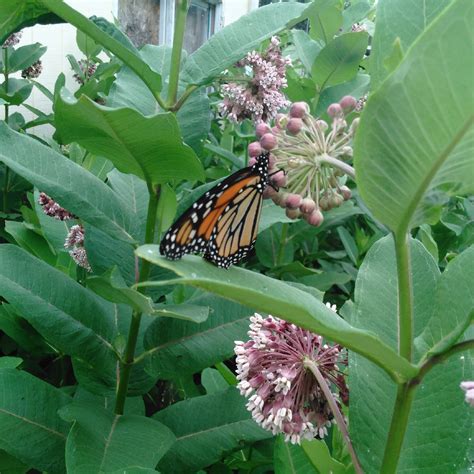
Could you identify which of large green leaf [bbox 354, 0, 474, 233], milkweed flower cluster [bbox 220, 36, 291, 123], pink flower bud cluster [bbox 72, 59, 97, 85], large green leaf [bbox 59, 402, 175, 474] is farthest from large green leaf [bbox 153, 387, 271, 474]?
pink flower bud cluster [bbox 72, 59, 97, 85]

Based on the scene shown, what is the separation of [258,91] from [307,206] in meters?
1.56

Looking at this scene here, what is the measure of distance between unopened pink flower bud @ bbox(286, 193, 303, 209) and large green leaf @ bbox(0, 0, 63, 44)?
68cm

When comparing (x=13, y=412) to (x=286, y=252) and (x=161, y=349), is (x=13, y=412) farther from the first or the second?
(x=286, y=252)

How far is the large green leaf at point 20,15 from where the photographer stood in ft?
4.35

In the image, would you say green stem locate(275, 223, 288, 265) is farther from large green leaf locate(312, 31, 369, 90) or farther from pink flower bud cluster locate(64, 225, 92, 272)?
pink flower bud cluster locate(64, 225, 92, 272)

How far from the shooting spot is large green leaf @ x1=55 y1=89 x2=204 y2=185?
3.56 feet

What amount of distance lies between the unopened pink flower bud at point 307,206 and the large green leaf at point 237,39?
51 centimetres

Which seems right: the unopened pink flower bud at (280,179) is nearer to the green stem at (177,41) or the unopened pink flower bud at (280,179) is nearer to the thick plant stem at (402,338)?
the thick plant stem at (402,338)

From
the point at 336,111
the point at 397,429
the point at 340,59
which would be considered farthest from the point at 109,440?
the point at 340,59

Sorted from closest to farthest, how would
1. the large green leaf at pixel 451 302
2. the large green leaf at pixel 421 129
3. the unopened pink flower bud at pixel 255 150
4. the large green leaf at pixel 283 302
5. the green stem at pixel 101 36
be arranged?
1. the large green leaf at pixel 421 129
2. the large green leaf at pixel 283 302
3. the large green leaf at pixel 451 302
4. the unopened pink flower bud at pixel 255 150
5. the green stem at pixel 101 36

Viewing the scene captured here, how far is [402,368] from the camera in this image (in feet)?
2.58

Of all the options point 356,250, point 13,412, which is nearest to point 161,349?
point 13,412

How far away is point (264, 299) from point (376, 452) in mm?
468

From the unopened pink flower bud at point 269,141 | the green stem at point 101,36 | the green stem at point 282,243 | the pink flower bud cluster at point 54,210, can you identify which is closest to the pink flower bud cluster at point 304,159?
the unopened pink flower bud at point 269,141
